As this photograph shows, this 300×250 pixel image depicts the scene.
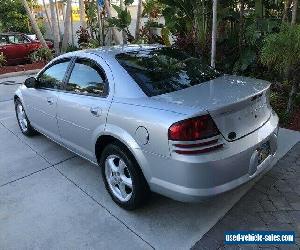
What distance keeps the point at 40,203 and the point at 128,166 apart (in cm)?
120

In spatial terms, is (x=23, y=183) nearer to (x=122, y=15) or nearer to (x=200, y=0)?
(x=200, y=0)

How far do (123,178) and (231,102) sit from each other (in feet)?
4.30

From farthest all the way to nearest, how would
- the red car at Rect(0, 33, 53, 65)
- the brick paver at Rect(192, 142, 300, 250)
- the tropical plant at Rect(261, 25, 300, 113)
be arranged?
the red car at Rect(0, 33, 53, 65)
the tropical plant at Rect(261, 25, 300, 113)
the brick paver at Rect(192, 142, 300, 250)

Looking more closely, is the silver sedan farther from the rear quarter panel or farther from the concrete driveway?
the concrete driveway

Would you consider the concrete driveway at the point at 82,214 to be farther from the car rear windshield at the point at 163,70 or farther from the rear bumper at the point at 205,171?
the car rear windshield at the point at 163,70

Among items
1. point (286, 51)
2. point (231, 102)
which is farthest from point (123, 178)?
point (286, 51)

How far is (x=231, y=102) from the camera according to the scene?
2900 millimetres

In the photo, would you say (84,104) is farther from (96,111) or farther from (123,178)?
(123,178)

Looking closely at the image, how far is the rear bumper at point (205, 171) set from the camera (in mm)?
2729

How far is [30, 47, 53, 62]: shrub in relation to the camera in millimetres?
13641

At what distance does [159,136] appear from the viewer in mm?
2838

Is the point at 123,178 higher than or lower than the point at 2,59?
lower

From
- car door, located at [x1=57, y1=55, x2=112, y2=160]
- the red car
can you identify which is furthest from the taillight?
the red car

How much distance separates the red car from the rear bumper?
43.1ft
